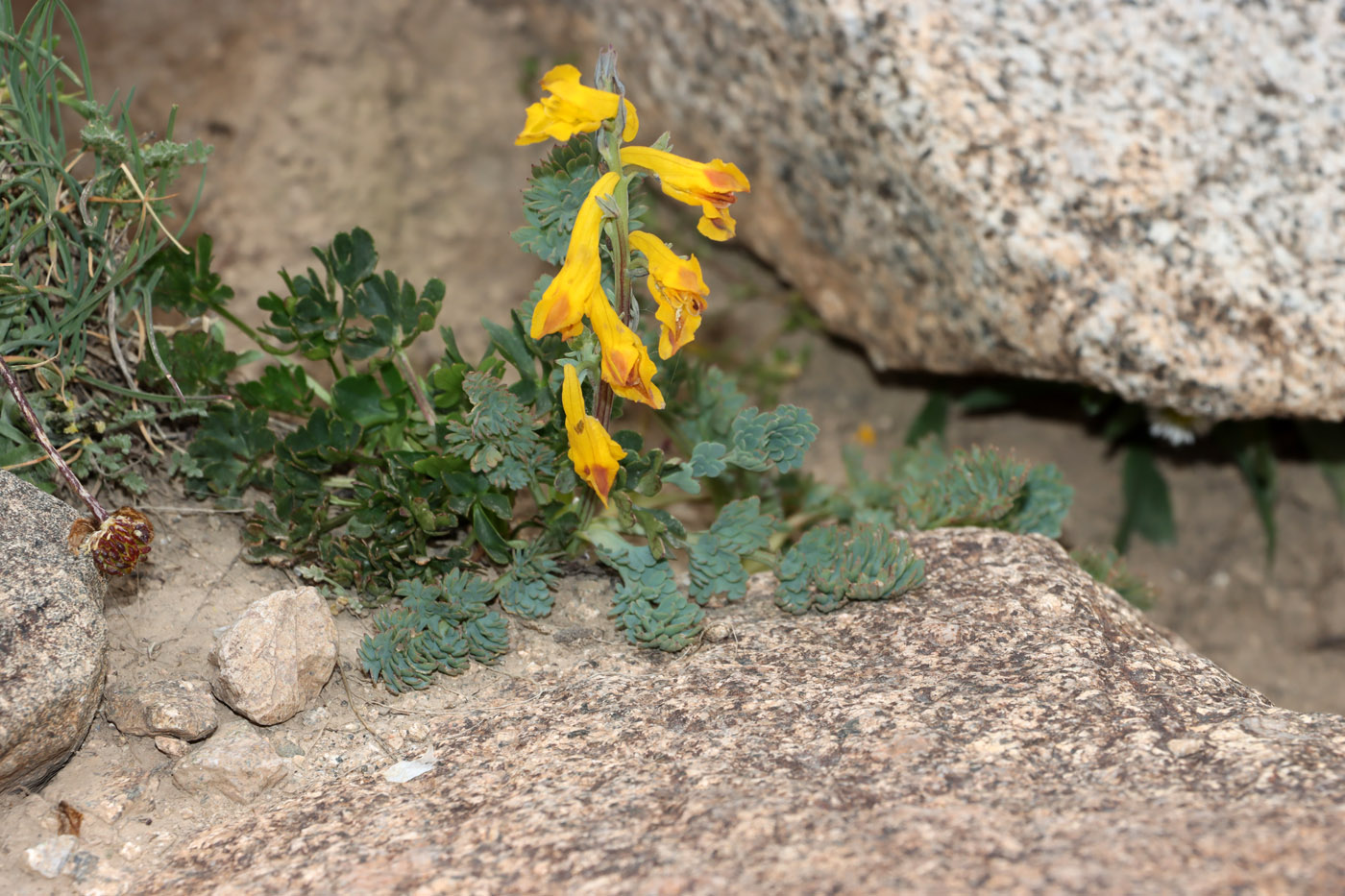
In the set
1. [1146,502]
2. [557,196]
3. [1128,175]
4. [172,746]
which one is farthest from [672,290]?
[1146,502]

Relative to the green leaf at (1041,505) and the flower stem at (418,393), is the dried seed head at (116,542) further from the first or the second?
the green leaf at (1041,505)

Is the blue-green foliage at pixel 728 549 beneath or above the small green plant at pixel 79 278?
beneath

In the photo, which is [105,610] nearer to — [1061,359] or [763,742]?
[763,742]

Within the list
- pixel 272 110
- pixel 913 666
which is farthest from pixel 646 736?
pixel 272 110

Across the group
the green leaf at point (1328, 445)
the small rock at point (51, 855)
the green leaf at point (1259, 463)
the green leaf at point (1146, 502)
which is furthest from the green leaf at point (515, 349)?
the green leaf at point (1328, 445)

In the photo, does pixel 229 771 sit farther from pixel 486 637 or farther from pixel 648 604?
pixel 648 604
